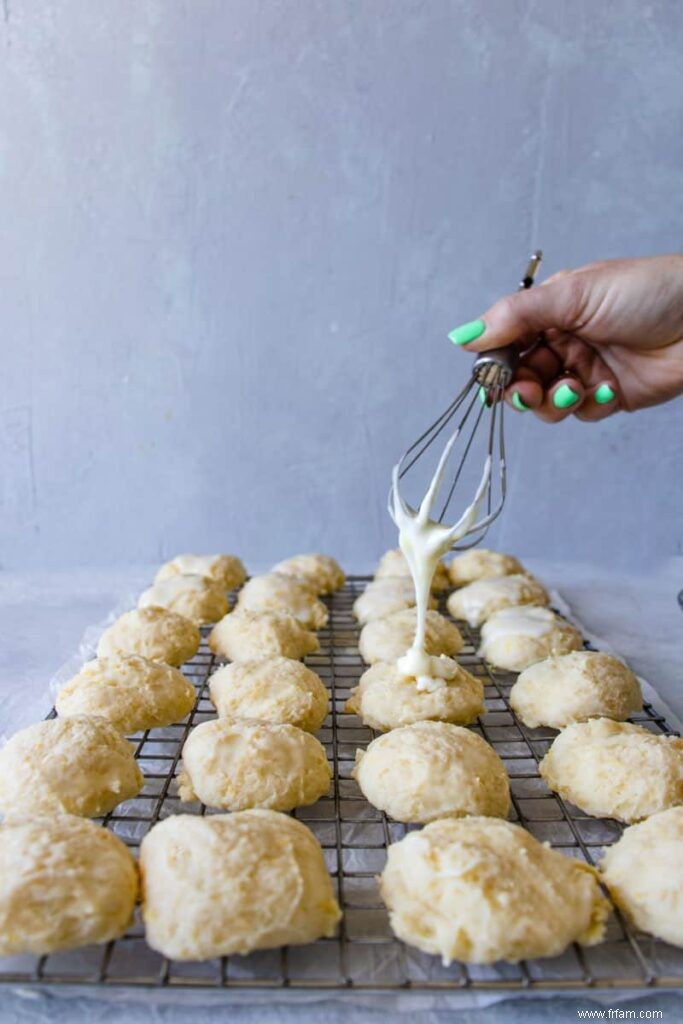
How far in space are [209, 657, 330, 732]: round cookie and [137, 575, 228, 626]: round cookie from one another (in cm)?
53

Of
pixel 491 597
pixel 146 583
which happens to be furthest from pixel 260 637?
pixel 146 583

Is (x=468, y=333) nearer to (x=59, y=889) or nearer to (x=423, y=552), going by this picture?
(x=423, y=552)

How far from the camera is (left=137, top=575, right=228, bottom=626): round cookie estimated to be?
2.56 meters

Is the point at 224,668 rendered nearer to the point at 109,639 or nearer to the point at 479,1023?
the point at 109,639

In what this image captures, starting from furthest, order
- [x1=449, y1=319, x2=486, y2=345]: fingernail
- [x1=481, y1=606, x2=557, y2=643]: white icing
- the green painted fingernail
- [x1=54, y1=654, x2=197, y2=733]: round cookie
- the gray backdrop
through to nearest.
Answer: the gray backdrop
the green painted fingernail
[x1=481, y1=606, x2=557, y2=643]: white icing
[x1=449, y1=319, x2=486, y2=345]: fingernail
[x1=54, y1=654, x2=197, y2=733]: round cookie

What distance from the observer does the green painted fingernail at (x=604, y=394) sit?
2.48 m

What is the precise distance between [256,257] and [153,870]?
2496 millimetres

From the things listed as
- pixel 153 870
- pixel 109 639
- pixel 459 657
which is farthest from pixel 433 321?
pixel 153 870

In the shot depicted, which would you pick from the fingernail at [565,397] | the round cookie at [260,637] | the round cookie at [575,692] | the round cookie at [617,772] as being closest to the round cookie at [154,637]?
the round cookie at [260,637]

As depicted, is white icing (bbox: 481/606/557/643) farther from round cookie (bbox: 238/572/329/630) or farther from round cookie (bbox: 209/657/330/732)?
round cookie (bbox: 209/657/330/732)

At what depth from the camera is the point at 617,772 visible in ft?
5.34

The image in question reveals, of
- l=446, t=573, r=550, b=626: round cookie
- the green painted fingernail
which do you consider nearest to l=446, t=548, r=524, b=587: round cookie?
l=446, t=573, r=550, b=626: round cookie

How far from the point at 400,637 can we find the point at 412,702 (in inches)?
14.8

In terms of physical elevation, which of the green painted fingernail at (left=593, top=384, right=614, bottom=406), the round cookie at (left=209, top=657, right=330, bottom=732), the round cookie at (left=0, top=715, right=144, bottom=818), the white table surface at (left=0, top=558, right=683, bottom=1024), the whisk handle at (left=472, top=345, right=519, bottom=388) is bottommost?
the white table surface at (left=0, top=558, right=683, bottom=1024)
